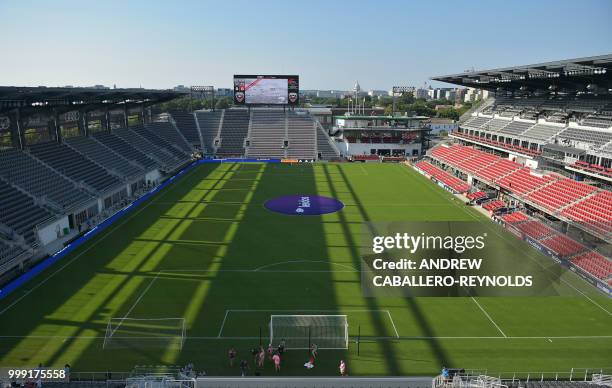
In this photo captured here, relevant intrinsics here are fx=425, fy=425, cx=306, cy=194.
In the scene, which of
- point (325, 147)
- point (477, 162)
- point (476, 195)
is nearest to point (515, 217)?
Result: point (476, 195)

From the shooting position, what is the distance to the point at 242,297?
78.9 ft

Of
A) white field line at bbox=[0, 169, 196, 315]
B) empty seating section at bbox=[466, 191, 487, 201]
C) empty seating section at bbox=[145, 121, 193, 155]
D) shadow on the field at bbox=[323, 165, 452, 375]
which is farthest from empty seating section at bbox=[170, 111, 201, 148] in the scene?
shadow on the field at bbox=[323, 165, 452, 375]

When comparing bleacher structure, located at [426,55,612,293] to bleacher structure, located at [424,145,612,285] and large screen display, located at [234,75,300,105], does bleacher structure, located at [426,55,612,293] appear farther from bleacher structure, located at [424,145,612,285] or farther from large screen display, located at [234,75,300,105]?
large screen display, located at [234,75,300,105]

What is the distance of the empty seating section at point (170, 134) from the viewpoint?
237 ft

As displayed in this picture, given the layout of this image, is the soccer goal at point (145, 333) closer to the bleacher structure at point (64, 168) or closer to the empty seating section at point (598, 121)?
the bleacher structure at point (64, 168)

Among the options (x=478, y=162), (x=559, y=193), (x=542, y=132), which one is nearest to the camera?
(x=559, y=193)

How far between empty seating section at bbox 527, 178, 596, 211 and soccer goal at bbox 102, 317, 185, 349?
101 feet

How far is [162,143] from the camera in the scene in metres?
68.2

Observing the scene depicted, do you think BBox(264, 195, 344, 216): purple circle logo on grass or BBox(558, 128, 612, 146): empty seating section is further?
BBox(264, 195, 344, 216): purple circle logo on grass

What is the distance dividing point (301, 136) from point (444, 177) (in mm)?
33037

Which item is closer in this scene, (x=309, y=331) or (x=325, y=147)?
(x=309, y=331)

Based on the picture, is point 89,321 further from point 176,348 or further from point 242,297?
point 242,297

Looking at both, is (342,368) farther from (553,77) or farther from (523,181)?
(553,77)

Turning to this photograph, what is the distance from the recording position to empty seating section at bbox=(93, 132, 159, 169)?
176ft
